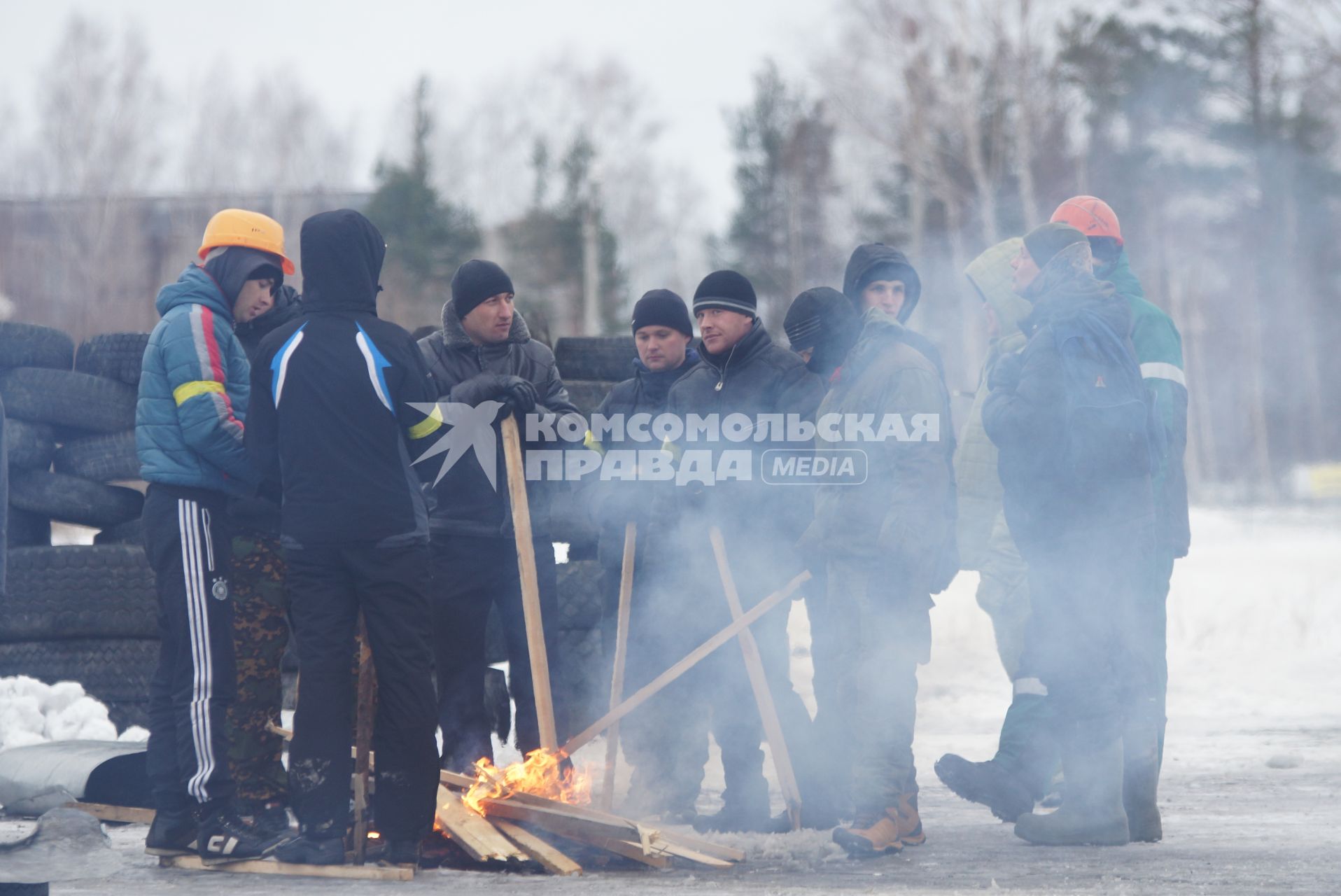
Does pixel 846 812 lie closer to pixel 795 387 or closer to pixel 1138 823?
pixel 1138 823

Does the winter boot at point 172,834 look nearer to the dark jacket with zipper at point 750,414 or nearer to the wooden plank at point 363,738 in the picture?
the wooden plank at point 363,738

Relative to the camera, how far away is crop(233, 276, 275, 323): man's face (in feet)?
15.8

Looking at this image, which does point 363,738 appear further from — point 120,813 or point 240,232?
point 240,232

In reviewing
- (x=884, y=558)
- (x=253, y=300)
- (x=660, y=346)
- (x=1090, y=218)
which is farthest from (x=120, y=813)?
(x=1090, y=218)

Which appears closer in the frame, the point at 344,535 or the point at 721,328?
the point at 344,535

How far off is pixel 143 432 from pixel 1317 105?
124 ft

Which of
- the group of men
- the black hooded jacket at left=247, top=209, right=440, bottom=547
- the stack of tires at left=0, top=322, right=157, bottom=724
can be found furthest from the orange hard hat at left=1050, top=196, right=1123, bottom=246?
the stack of tires at left=0, top=322, right=157, bottom=724

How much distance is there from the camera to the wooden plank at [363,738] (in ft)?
14.3

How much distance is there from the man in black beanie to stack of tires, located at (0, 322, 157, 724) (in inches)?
104

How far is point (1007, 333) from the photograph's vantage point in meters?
5.66

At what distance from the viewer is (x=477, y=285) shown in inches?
212

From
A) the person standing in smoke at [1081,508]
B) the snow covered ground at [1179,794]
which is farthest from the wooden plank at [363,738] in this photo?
the person standing in smoke at [1081,508]

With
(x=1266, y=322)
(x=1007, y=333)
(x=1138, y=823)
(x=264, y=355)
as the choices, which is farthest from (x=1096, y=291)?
(x=1266, y=322)

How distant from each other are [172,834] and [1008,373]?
11.4 ft
